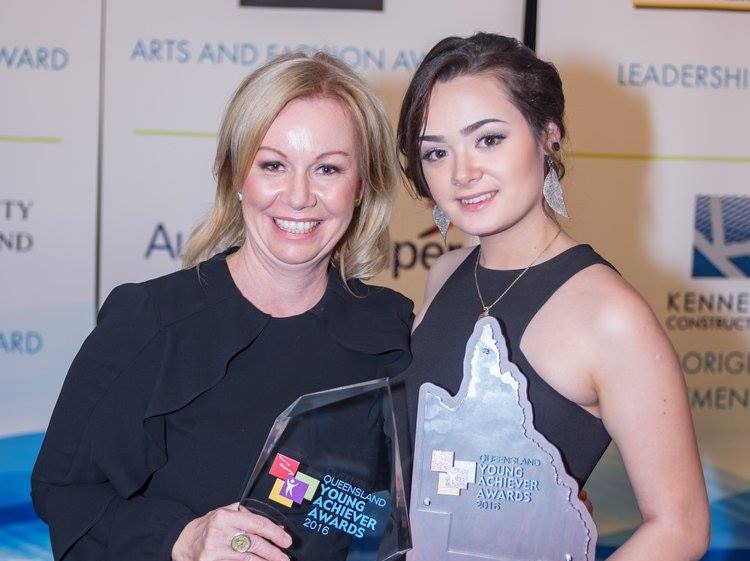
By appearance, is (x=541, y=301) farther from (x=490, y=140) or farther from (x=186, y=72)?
(x=186, y=72)

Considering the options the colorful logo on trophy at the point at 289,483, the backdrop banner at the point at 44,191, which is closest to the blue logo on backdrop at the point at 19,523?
the backdrop banner at the point at 44,191

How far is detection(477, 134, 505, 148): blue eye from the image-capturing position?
1733mm

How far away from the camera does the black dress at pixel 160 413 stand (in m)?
1.70

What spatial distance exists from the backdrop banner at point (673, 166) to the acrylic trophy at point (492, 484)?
165 cm

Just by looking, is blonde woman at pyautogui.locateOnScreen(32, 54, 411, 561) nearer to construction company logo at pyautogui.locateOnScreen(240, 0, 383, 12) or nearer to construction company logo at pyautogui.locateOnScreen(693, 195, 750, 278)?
construction company logo at pyautogui.locateOnScreen(240, 0, 383, 12)

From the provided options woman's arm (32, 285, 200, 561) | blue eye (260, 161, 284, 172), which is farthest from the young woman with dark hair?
woman's arm (32, 285, 200, 561)

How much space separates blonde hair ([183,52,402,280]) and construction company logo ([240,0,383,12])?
1263 millimetres

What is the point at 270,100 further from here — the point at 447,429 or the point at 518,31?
the point at 518,31

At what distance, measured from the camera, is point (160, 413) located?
1685 mm

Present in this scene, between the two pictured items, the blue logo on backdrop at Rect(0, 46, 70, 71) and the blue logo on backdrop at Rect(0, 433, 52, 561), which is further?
the blue logo on backdrop at Rect(0, 433, 52, 561)

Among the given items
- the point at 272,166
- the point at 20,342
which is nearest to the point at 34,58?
the point at 20,342

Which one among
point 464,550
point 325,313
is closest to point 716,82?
point 325,313

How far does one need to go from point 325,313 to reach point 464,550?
501mm

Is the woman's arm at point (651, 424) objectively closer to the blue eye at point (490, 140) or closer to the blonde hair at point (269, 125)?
the blue eye at point (490, 140)
